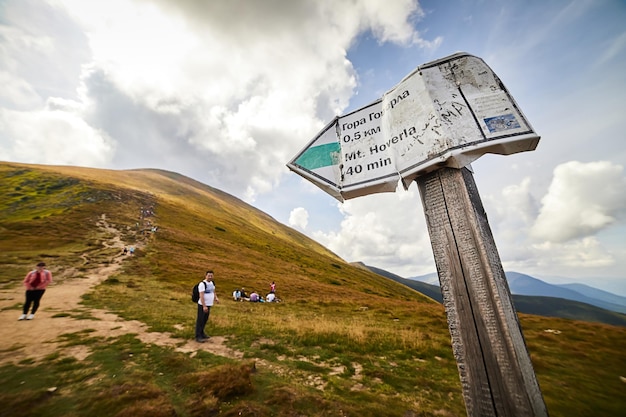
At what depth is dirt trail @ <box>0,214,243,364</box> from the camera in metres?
7.05

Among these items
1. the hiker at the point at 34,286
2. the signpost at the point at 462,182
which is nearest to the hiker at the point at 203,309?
the hiker at the point at 34,286

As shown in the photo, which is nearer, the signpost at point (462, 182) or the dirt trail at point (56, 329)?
the signpost at point (462, 182)

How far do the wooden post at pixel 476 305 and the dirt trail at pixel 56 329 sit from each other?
7.00 m

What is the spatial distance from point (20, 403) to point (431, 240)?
7032 millimetres

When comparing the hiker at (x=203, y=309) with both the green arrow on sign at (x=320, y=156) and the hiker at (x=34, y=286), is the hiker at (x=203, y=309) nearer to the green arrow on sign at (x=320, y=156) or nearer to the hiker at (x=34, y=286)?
the green arrow on sign at (x=320, y=156)

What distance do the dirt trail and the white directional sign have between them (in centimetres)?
696

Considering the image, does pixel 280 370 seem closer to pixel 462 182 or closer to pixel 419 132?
pixel 462 182

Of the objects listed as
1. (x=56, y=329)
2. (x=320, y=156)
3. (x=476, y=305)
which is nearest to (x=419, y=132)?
(x=320, y=156)

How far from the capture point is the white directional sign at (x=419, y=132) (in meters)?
1.87

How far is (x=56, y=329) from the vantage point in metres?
8.98

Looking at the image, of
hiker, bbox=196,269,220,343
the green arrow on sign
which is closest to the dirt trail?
hiker, bbox=196,269,220,343

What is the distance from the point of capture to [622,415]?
5.05 metres

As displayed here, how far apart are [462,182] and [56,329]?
13.3 m

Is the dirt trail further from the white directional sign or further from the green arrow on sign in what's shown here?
the white directional sign
